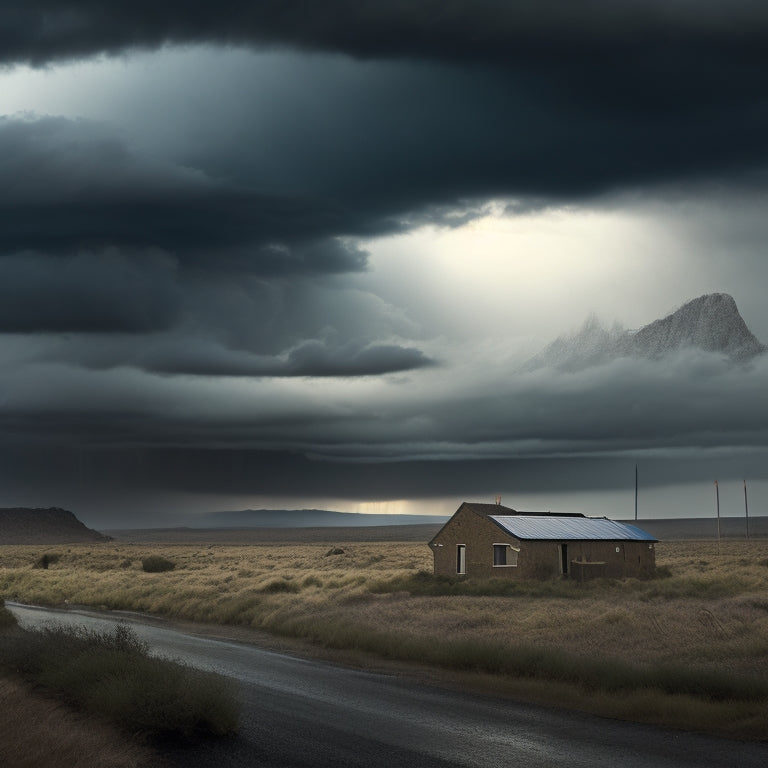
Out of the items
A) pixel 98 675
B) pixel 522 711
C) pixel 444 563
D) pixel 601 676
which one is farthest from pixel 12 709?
pixel 444 563

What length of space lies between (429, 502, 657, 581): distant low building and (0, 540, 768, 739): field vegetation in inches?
76.3

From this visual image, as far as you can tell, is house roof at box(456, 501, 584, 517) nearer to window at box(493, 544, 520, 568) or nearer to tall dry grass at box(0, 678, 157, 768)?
window at box(493, 544, 520, 568)

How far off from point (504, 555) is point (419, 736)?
3853 cm

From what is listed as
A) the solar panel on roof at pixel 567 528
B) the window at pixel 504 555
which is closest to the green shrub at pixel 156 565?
the solar panel on roof at pixel 567 528

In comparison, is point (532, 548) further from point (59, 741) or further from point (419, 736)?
point (59, 741)

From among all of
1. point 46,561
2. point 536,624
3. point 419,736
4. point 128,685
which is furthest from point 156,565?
point 419,736

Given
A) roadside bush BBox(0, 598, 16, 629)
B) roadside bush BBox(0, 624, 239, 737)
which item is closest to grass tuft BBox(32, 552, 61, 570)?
roadside bush BBox(0, 598, 16, 629)

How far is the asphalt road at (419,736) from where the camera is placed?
47.3 feet

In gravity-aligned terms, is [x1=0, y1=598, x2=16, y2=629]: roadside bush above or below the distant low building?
below

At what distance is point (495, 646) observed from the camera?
25.9 metres

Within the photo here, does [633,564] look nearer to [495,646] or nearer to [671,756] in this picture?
[495,646]

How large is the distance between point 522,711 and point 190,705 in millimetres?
6742

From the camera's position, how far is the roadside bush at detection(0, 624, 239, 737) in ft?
52.7

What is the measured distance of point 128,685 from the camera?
16922 millimetres
